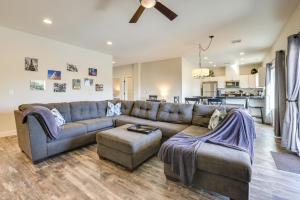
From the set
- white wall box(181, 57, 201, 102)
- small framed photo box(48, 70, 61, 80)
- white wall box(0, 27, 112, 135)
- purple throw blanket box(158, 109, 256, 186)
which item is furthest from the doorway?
purple throw blanket box(158, 109, 256, 186)

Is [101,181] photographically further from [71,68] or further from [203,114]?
[71,68]

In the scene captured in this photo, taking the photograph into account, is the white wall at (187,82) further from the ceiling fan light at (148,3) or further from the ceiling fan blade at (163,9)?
the ceiling fan light at (148,3)

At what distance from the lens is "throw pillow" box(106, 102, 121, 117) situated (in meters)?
4.15

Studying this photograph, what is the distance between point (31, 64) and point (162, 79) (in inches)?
204

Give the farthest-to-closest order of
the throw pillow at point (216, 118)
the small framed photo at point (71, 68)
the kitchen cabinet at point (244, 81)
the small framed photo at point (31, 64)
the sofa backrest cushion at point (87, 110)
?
the kitchen cabinet at point (244, 81) < the small framed photo at point (71, 68) < the small framed photo at point (31, 64) < the sofa backrest cushion at point (87, 110) < the throw pillow at point (216, 118)

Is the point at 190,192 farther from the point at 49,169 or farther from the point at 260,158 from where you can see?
the point at 49,169

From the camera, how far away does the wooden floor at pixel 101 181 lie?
1711 mm

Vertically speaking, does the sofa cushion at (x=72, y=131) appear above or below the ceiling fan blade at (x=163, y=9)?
below

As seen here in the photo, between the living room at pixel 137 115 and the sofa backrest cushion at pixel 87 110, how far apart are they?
1.1 inches

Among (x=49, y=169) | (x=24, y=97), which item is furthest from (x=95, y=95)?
(x=49, y=169)

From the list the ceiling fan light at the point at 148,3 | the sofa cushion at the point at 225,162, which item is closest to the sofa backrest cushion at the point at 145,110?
the sofa cushion at the point at 225,162

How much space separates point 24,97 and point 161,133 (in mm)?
3850

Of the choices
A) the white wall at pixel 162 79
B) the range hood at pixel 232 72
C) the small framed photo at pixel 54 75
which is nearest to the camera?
the small framed photo at pixel 54 75

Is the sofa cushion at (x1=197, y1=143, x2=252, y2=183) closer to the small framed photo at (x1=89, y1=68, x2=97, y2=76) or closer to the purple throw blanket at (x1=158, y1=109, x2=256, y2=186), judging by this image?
the purple throw blanket at (x1=158, y1=109, x2=256, y2=186)
